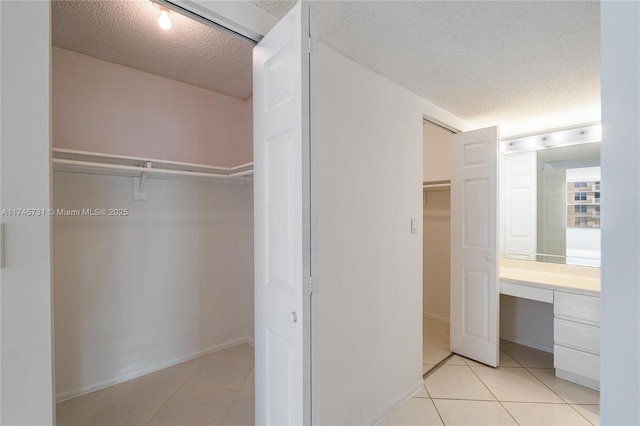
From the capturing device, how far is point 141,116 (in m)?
2.34

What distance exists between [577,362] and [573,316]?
0.37 metres

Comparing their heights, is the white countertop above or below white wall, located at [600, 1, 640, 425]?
below

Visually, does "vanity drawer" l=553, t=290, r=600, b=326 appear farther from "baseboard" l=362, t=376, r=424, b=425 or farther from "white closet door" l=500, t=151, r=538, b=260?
"baseboard" l=362, t=376, r=424, b=425

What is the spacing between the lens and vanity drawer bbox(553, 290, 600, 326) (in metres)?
2.24

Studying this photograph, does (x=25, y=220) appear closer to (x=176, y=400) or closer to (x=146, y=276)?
(x=146, y=276)

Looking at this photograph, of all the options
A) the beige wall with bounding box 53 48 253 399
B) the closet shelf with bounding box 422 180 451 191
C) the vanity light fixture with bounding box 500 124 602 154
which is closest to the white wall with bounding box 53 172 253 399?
the beige wall with bounding box 53 48 253 399

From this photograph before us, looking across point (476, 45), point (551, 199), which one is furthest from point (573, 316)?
point (476, 45)

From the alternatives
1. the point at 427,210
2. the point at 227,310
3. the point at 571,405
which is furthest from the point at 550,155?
the point at 227,310

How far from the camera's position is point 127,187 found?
7.37ft

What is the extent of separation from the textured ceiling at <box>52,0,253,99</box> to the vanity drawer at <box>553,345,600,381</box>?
3.33m

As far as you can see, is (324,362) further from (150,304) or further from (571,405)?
(571,405)

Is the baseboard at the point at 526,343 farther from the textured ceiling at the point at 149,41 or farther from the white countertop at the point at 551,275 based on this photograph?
the textured ceiling at the point at 149,41

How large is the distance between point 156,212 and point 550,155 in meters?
3.93

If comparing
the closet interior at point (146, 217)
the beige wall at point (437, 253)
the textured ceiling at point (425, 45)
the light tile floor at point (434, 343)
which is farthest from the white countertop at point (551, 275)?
the closet interior at point (146, 217)
